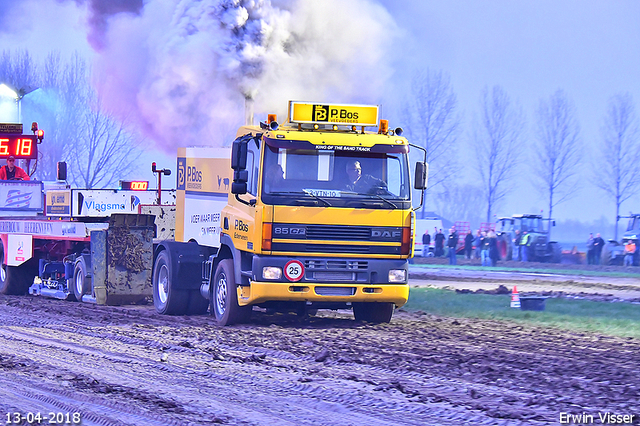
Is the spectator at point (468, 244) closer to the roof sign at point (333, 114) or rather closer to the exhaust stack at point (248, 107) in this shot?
the exhaust stack at point (248, 107)

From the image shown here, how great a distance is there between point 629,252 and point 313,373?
32.3m

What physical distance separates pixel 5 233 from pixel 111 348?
12.4 meters

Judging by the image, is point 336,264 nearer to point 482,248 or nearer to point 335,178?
point 335,178

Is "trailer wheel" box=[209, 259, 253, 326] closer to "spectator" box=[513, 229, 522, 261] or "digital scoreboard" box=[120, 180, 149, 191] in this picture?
"digital scoreboard" box=[120, 180, 149, 191]

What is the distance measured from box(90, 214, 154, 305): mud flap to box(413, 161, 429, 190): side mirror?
712cm

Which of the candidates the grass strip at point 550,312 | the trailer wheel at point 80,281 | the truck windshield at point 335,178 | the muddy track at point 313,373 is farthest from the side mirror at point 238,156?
the trailer wheel at point 80,281

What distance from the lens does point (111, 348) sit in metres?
11.5

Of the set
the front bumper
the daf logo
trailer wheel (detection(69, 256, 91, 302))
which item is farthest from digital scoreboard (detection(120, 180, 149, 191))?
the daf logo

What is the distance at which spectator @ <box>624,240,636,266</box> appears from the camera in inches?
1512

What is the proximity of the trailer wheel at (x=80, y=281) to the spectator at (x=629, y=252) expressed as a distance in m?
26.7

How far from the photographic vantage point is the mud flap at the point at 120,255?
1845cm

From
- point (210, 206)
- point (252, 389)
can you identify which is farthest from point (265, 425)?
point (210, 206)

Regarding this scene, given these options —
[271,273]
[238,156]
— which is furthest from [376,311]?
[238,156]

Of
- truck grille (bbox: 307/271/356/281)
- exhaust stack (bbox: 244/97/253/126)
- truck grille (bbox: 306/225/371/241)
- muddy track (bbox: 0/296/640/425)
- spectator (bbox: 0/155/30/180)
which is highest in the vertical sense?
exhaust stack (bbox: 244/97/253/126)
